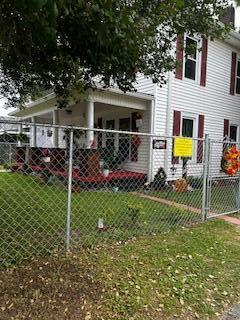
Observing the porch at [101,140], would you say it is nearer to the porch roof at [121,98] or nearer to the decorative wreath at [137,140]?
the porch roof at [121,98]

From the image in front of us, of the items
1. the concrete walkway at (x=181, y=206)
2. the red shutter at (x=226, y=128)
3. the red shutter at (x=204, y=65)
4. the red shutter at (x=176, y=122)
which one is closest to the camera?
the concrete walkway at (x=181, y=206)

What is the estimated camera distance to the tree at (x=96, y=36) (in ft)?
11.6

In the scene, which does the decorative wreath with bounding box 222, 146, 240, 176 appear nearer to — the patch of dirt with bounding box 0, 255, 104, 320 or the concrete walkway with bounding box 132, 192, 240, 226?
the concrete walkway with bounding box 132, 192, 240, 226

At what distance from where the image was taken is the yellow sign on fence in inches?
231

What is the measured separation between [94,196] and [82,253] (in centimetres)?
208

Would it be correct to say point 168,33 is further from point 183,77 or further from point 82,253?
point 183,77

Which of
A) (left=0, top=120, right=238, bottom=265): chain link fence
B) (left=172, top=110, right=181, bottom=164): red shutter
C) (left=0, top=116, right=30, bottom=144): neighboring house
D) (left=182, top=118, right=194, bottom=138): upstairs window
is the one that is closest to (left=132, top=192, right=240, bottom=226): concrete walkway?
(left=0, top=120, right=238, bottom=265): chain link fence

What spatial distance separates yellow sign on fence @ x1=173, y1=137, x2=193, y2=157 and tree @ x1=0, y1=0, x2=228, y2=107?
121cm

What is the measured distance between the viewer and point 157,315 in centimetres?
322

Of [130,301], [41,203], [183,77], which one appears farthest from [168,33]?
[183,77]

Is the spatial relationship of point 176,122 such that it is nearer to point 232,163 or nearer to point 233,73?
point 233,73

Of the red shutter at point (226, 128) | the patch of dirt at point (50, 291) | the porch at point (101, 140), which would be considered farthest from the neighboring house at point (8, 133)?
the red shutter at point (226, 128)

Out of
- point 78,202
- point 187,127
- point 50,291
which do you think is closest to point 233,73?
point 187,127

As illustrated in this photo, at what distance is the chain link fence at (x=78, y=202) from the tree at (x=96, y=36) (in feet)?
2.98
